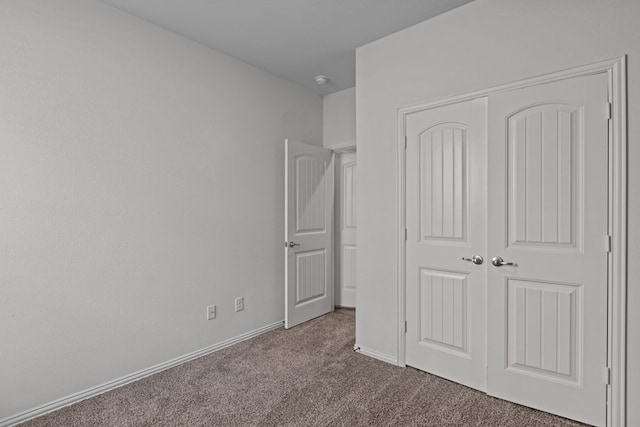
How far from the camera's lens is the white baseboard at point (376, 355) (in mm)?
2643

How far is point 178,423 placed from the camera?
6.28ft

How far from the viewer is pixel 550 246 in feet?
6.47

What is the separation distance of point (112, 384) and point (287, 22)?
2899 mm

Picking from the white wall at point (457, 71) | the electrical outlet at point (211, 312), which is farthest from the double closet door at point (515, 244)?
the electrical outlet at point (211, 312)

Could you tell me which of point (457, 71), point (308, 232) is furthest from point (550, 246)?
→ point (308, 232)

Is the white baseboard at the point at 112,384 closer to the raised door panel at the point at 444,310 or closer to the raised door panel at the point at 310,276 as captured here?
the raised door panel at the point at 310,276

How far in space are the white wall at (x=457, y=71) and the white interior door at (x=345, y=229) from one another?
1.24m

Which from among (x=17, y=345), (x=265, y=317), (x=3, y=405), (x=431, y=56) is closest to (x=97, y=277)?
(x=17, y=345)

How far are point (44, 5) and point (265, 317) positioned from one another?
9.66 feet

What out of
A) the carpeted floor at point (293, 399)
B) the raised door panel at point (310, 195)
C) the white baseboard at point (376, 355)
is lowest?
the carpeted floor at point (293, 399)

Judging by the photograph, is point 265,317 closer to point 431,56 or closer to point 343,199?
point 343,199

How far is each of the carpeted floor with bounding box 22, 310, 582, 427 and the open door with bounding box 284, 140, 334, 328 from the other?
0.81 metres

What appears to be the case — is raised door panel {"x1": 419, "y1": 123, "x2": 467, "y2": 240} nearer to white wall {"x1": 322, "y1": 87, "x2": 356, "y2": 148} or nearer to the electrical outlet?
white wall {"x1": 322, "y1": 87, "x2": 356, "y2": 148}

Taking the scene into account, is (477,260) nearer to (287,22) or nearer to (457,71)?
(457,71)
